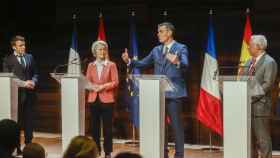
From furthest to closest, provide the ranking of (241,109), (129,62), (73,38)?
(73,38)
(129,62)
(241,109)

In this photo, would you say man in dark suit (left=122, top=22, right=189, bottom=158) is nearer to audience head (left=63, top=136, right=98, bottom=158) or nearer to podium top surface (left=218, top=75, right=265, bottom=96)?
podium top surface (left=218, top=75, right=265, bottom=96)

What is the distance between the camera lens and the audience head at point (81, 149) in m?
3.12

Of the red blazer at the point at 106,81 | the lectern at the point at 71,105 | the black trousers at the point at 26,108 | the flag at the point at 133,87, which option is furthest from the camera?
the flag at the point at 133,87

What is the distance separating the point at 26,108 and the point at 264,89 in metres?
2.86

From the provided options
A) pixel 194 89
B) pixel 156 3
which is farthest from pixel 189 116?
pixel 156 3

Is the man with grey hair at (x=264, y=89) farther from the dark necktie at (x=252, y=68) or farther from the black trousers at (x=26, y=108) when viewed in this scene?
the black trousers at (x=26, y=108)

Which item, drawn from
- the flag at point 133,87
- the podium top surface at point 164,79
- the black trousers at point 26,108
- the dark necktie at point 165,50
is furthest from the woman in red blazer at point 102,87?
the flag at point 133,87

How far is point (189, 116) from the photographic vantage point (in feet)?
26.6

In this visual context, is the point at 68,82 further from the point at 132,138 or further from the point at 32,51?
the point at 32,51

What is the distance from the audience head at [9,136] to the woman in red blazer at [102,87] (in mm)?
2820

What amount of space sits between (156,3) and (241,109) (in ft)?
11.0

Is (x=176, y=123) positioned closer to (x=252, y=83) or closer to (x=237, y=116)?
(x=237, y=116)

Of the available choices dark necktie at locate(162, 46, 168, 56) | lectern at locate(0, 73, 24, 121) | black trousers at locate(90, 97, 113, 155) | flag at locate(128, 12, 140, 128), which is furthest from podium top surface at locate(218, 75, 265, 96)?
lectern at locate(0, 73, 24, 121)

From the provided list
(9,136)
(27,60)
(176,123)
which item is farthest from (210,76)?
(9,136)
